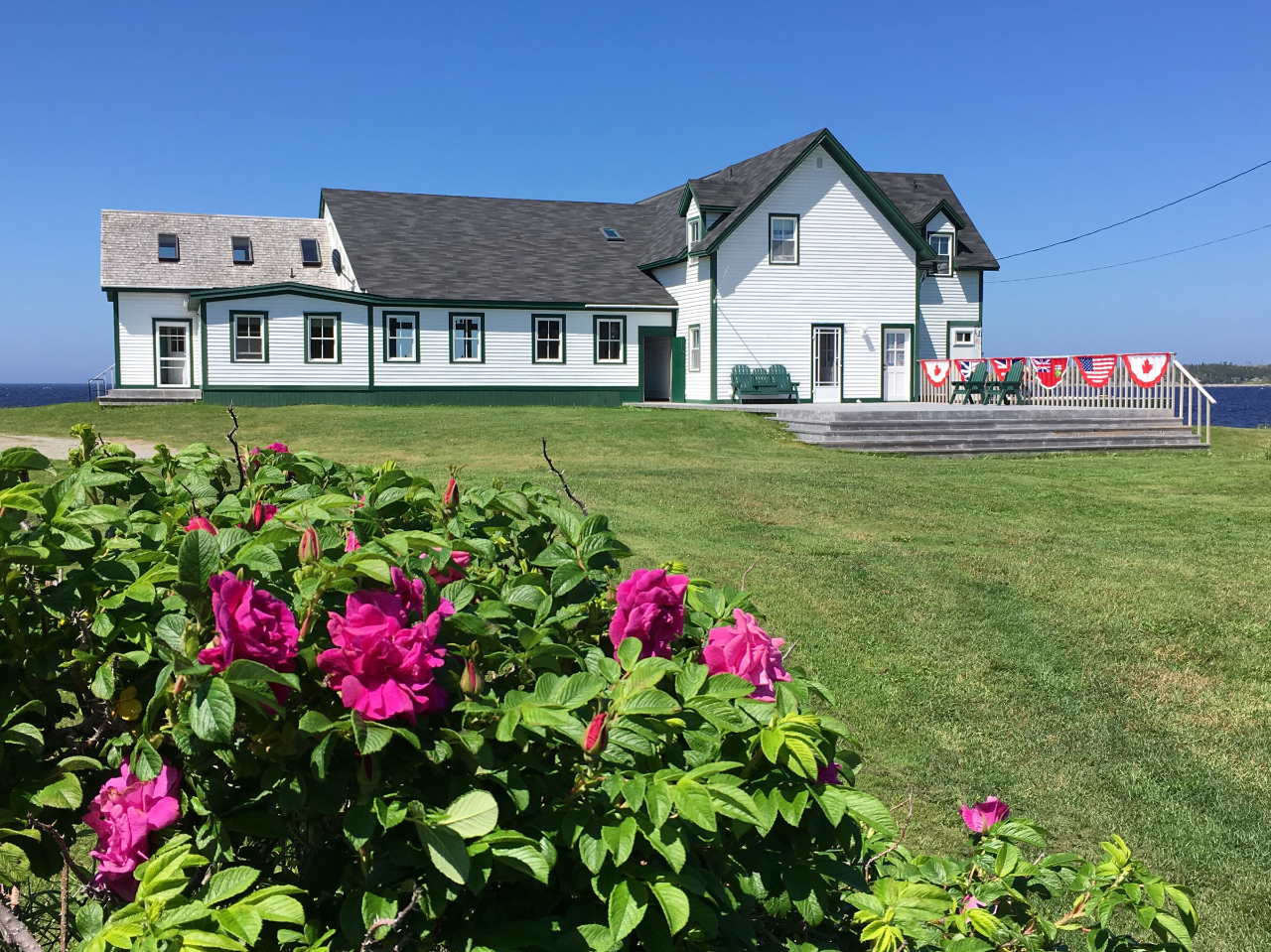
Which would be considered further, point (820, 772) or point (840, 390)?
point (840, 390)

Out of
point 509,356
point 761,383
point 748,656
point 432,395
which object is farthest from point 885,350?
point 748,656

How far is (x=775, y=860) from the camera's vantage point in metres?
1.78

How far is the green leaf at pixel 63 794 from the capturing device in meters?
1.61

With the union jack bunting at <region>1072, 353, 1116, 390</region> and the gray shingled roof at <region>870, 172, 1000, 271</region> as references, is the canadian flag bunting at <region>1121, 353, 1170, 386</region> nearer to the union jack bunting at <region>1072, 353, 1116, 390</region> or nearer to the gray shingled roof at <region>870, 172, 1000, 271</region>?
the union jack bunting at <region>1072, 353, 1116, 390</region>

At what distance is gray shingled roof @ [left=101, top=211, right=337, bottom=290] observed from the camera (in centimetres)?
3259

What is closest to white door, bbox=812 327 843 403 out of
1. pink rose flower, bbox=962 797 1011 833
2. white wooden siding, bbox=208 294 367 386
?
white wooden siding, bbox=208 294 367 386

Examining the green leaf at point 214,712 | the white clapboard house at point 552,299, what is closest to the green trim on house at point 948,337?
the white clapboard house at point 552,299

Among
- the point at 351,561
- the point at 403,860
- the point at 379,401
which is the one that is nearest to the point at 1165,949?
the point at 403,860

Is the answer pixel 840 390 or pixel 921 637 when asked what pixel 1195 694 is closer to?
pixel 921 637

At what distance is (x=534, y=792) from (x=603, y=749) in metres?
0.20

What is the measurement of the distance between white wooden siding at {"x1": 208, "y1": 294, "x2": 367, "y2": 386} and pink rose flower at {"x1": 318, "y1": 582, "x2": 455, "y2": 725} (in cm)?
2880

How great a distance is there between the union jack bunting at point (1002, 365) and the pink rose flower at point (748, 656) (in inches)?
1087

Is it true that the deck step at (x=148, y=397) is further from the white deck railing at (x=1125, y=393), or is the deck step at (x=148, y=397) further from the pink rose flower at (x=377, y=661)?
the pink rose flower at (x=377, y=661)

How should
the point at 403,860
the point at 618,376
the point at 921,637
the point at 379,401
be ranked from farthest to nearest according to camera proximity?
the point at 618,376 → the point at 379,401 → the point at 921,637 → the point at 403,860
